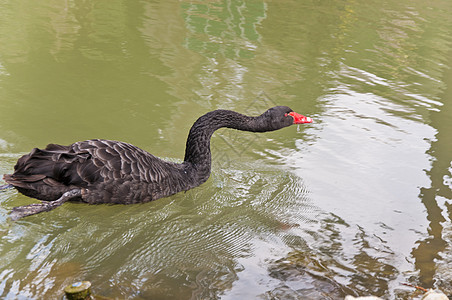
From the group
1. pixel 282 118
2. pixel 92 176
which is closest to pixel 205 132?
pixel 282 118

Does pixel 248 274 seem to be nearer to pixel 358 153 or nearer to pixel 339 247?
pixel 339 247

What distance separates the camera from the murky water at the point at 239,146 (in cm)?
426

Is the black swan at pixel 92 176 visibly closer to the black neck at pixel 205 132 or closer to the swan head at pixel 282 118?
the black neck at pixel 205 132

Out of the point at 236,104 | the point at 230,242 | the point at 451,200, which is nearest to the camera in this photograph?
the point at 230,242

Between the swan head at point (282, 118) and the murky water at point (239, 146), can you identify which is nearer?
the murky water at point (239, 146)

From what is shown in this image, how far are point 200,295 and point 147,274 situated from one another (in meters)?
0.49

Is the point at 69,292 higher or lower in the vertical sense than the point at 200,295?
higher

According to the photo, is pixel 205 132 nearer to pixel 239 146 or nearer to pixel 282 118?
pixel 282 118

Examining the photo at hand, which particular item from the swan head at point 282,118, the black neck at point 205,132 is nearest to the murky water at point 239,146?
the black neck at point 205,132

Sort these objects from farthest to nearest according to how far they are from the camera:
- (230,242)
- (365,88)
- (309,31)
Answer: (309,31), (365,88), (230,242)

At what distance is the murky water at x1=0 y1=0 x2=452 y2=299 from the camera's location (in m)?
4.26

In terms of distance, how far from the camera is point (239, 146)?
23.1ft

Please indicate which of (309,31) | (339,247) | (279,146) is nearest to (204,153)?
(279,146)

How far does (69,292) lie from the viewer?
3176 mm
